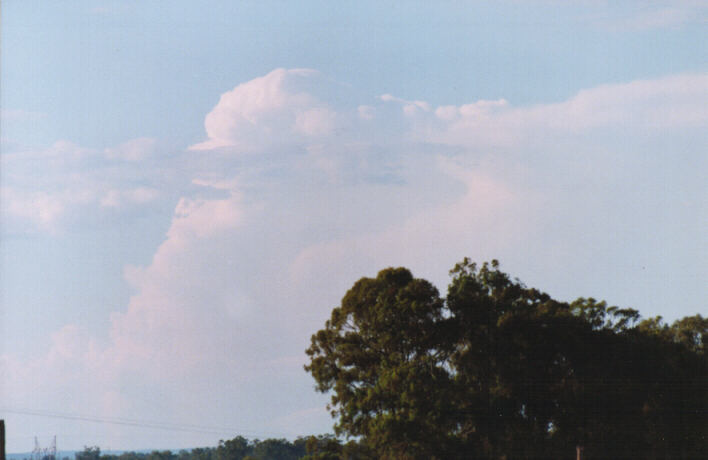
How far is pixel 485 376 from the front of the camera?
45.1 meters

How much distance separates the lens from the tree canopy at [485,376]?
140ft

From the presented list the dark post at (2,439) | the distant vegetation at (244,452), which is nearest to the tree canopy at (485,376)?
the dark post at (2,439)

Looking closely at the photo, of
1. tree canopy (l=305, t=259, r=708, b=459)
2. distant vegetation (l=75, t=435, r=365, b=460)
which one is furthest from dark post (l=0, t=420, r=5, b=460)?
distant vegetation (l=75, t=435, r=365, b=460)

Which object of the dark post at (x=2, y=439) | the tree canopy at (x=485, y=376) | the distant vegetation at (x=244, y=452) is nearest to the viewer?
the dark post at (x=2, y=439)

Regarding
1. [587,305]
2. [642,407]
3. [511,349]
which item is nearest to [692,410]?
[642,407]

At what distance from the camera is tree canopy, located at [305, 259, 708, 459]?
42750 millimetres

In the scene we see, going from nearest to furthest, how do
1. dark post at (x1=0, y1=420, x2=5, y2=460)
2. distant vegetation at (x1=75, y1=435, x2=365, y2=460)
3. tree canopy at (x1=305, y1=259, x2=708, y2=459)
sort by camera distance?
dark post at (x1=0, y1=420, x2=5, y2=460) < tree canopy at (x1=305, y1=259, x2=708, y2=459) < distant vegetation at (x1=75, y1=435, x2=365, y2=460)

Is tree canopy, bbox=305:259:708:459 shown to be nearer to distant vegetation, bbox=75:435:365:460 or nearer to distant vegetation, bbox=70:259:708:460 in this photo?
distant vegetation, bbox=70:259:708:460

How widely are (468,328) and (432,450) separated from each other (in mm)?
6443

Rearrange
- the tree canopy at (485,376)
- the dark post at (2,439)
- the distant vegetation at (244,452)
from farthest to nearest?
the distant vegetation at (244,452) → the tree canopy at (485,376) → the dark post at (2,439)

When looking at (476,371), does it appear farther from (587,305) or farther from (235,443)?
(235,443)

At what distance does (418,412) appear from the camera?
4216 cm

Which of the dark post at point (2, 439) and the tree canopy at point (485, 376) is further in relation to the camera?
the tree canopy at point (485, 376)

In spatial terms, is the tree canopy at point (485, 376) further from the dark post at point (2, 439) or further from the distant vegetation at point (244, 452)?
the distant vegetation at point (244, 452)
